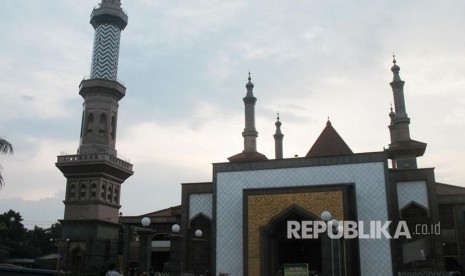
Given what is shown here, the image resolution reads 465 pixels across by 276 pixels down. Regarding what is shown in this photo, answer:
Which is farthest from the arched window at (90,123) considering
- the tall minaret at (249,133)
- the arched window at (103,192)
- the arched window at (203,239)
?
the arched window at (203,239)

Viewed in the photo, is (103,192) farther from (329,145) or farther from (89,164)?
(329,145)

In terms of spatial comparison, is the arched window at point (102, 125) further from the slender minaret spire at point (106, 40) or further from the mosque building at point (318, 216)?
the mosque building at point (318, 216)

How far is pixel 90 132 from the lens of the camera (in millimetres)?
33000

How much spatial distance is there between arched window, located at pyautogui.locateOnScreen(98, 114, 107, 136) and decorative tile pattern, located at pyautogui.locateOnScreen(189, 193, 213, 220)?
11.0 metres

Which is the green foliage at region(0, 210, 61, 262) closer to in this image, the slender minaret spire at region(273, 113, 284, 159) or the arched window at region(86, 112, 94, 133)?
the arched window at region(86, 112, 94, 133)

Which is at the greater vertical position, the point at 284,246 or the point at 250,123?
the point at 250,123

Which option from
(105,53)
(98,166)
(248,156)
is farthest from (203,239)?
(105,53)

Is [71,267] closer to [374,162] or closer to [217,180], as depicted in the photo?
[217,180]

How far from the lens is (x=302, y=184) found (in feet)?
74.2

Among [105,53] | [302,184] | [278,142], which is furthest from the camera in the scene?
[278,142]

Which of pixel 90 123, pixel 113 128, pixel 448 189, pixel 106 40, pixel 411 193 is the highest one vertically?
pixel 106 40

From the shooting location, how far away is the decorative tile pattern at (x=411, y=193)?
2189cm

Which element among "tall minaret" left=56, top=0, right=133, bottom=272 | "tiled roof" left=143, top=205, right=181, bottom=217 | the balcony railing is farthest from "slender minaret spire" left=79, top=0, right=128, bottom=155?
"tiled roof" left=143, top=205, right=181, bottom=217

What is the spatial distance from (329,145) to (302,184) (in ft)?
15.6
